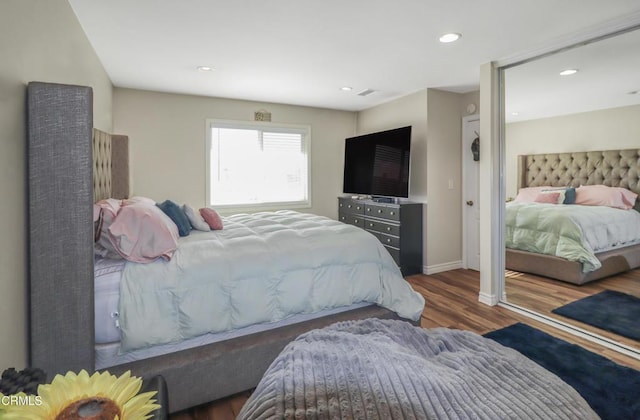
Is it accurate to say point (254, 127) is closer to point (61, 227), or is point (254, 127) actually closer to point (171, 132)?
point (171, 132)

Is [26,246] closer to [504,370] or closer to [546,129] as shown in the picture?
[504,370]

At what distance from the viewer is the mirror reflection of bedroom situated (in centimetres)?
249

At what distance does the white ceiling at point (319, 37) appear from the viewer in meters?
2.21

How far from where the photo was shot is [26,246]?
1.39 metres

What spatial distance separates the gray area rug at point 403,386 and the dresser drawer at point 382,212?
334 cm

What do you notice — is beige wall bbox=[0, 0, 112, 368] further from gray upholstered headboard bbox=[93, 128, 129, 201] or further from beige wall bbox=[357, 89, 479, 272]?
beige wall bbox=[357, 89, 479, 272]

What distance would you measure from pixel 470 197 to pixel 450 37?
2.34 m

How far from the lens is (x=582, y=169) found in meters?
2.71

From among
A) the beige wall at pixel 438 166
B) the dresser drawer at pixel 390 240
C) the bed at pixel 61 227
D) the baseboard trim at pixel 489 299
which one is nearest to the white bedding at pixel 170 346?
the bed at pixel 61 227

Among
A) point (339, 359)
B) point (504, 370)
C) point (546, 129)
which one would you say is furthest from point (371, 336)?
point (546, 129)

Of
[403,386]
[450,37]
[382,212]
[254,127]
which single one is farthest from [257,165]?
[403,386]

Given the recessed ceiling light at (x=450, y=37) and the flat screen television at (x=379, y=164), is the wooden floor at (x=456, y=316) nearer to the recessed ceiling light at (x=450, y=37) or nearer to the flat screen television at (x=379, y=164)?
the flat screen television at (x=379, y=164)

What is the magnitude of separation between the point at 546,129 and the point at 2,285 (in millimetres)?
3861

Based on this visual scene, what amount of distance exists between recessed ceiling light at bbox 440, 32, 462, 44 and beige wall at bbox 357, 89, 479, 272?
1479 mm
